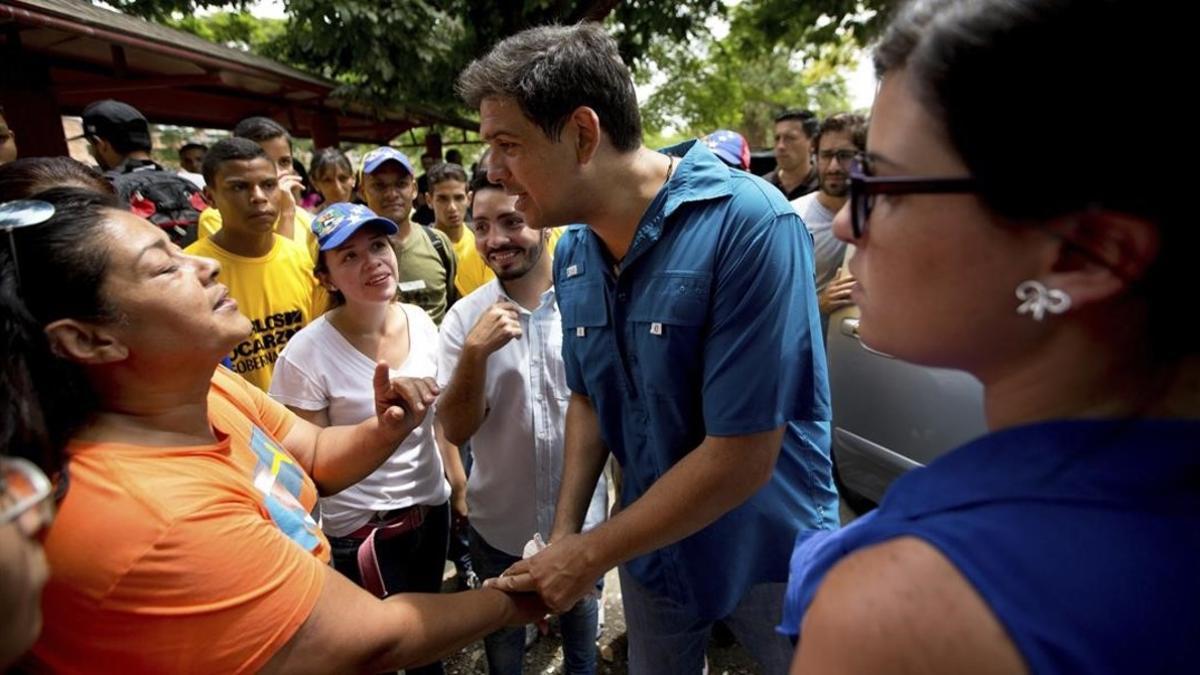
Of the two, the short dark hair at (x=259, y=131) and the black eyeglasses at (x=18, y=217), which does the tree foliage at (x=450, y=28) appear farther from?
the black eyeglasses at (x=18, y=217)

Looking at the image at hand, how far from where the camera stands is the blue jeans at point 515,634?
2.41 meters

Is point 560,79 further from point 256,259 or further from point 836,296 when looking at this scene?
point 256,259

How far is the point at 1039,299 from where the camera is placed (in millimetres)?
617

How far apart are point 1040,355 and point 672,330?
2.86 ft

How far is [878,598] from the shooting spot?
59 cm

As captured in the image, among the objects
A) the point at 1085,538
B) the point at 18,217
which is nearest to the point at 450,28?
the point at 18,217

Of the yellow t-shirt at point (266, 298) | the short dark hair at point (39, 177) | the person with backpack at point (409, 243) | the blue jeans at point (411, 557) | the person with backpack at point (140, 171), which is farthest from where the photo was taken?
the person with backpack at point (409, 243)

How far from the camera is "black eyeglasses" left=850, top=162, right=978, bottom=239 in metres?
0.65

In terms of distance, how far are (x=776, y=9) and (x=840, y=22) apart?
884 mm

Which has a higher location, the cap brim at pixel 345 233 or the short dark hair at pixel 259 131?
the short dark hair at pixel 259 131

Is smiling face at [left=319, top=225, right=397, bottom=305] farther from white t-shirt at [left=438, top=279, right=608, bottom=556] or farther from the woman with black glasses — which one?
the woman with black glasses

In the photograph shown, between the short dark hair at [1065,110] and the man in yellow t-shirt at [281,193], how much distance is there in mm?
3186

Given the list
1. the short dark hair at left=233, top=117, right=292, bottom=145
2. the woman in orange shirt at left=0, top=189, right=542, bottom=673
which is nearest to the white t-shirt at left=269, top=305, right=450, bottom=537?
the woman in orange shirt at left=0, top=189, right=542, bottom=673

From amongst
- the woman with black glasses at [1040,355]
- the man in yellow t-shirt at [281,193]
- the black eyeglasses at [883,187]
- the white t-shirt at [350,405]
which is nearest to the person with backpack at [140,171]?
the man in yellow t-shirt at [281,193]
